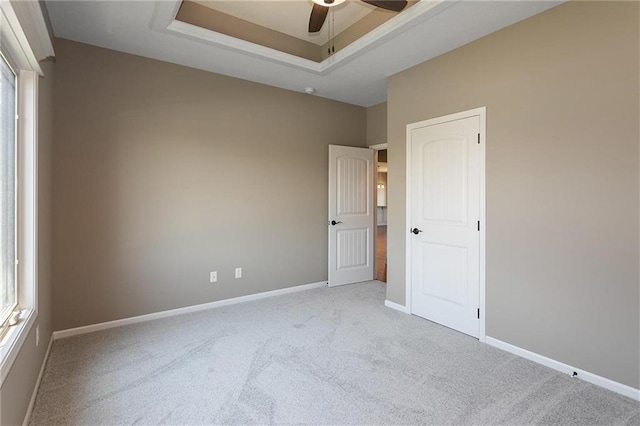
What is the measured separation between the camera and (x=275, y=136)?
4.19 m

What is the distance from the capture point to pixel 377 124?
4926mm

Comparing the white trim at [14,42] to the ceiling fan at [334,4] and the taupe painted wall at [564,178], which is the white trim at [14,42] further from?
the taupe painted wall at [564,178]

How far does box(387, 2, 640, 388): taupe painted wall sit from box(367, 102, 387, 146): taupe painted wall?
5.70 feet

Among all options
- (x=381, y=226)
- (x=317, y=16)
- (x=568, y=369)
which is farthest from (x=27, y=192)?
(x=381, y=226)

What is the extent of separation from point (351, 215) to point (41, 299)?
352cm

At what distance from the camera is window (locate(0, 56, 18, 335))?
176 centimetres

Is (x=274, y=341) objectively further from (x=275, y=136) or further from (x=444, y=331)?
(x=275, y=136)

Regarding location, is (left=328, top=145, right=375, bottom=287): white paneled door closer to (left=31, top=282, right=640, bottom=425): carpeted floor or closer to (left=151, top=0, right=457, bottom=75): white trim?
(left=151, top=0, right=457, bottom=75): white trim

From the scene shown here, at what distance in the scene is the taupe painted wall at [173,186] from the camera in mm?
3002

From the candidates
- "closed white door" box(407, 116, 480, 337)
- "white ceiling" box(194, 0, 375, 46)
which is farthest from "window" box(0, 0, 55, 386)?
"closed white door" box(407, 116, 480, 337)

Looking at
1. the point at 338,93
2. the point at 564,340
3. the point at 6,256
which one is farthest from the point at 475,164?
the point at 6,256

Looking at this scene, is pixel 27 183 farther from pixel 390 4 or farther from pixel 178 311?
pixel 390 4

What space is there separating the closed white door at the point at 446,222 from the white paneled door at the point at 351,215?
1322 mm

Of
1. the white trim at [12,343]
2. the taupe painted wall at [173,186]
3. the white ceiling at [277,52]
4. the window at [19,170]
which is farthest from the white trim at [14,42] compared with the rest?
the white trim at [12,343]
